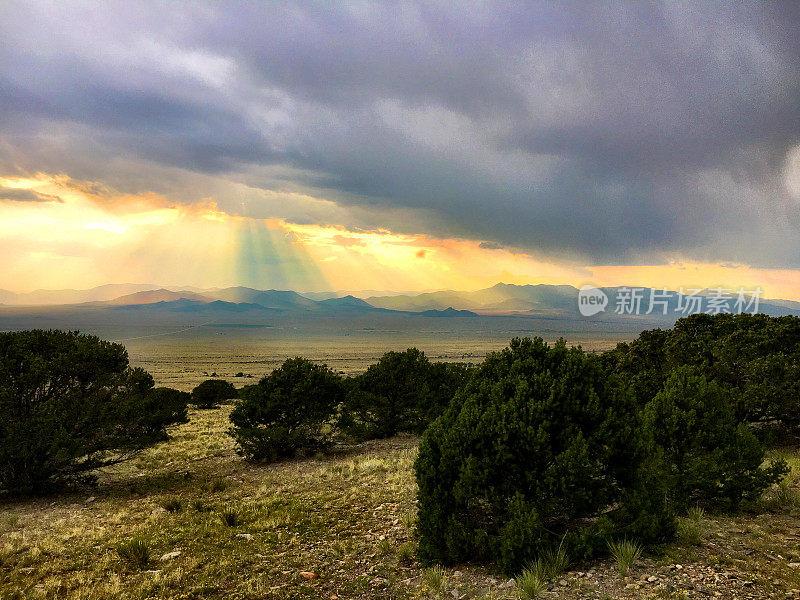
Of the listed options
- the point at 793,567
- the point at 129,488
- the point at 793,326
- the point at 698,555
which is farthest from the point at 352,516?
the point at 793,326

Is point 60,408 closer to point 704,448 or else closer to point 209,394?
point 704,448

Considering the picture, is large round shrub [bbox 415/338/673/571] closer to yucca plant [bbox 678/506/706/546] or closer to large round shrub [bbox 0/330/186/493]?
yucca plant [bbox 678/506/706/546]

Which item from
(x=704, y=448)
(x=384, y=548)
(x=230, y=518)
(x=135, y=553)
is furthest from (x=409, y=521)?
(x=704, y=448)

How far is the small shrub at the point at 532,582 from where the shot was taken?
5602 mm

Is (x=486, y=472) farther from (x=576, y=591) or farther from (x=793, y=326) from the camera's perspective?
(x=793, y=326)

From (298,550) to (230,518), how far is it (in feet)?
9.65

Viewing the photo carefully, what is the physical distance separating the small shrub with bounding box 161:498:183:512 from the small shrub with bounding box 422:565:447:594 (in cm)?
835

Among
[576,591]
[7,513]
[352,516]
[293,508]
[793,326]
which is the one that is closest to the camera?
[576,591]

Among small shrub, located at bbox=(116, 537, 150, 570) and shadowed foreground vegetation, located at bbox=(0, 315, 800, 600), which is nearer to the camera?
shadowed foreground vegetation, located at bbox=(0, 315, 800, 600)

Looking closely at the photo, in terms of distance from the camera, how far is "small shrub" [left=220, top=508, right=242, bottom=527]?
34.1 ft

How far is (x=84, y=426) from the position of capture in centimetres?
1452

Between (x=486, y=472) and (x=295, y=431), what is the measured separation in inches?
543

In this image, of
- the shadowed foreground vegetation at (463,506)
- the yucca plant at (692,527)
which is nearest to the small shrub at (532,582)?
the shadowed foreground vegetation at (463,506)

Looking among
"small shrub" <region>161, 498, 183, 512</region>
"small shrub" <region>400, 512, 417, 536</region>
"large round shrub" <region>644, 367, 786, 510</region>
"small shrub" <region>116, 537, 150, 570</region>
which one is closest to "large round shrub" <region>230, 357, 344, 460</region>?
"small shrub" <region>161, 498, 183, 512</region>
